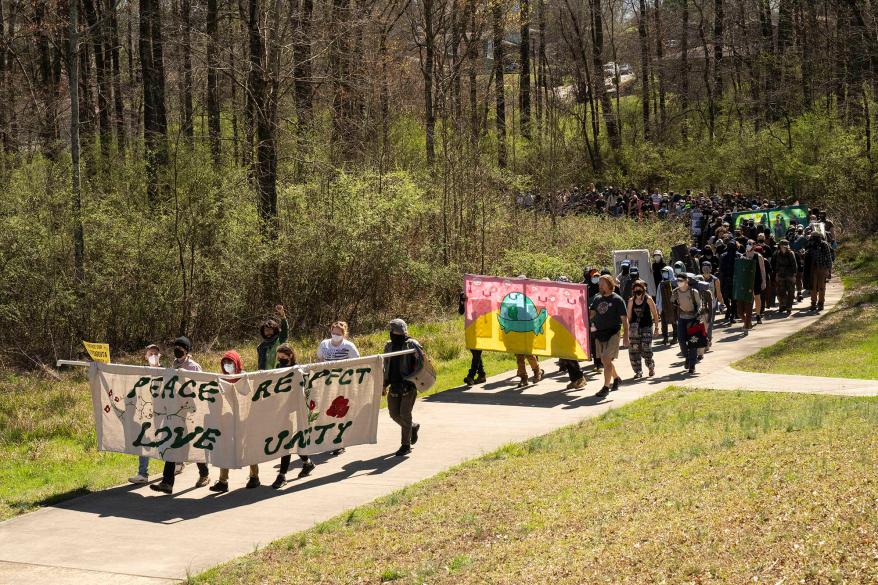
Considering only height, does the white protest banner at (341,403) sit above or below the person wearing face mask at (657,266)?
below

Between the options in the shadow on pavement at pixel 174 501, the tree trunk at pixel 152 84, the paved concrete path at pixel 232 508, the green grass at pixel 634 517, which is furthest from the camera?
the tree trunk at pixel 152 84

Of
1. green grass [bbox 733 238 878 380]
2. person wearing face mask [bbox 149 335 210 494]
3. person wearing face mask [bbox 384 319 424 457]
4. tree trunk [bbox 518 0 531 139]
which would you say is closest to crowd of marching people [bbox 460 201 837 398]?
green grass [bbox 733 238 878 380]

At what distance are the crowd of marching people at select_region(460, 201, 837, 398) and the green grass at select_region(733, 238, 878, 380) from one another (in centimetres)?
99

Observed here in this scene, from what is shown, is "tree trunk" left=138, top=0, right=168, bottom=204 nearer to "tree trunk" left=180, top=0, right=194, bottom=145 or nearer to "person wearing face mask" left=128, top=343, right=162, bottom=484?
"tree trunk" left=180, top=0, right=194, bottom=145

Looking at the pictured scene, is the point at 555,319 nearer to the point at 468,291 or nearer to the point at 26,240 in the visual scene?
the point at 468,291

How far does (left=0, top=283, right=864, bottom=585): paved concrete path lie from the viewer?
9781 millimetres

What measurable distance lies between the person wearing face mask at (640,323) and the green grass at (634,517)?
4866 millimetres

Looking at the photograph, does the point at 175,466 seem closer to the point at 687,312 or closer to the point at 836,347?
the point at 687,312

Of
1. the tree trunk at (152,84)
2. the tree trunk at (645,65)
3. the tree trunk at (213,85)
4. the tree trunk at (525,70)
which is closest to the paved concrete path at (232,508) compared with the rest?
the tree trunk at (152,84)

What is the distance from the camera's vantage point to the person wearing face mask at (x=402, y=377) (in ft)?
44.7

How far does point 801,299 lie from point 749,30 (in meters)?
38.6

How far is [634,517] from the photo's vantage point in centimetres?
938

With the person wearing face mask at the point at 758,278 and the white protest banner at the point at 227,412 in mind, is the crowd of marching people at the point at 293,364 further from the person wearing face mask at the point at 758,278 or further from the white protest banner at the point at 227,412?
the person wearing face mask at the point at 758,278

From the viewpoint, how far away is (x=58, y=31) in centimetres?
3341
